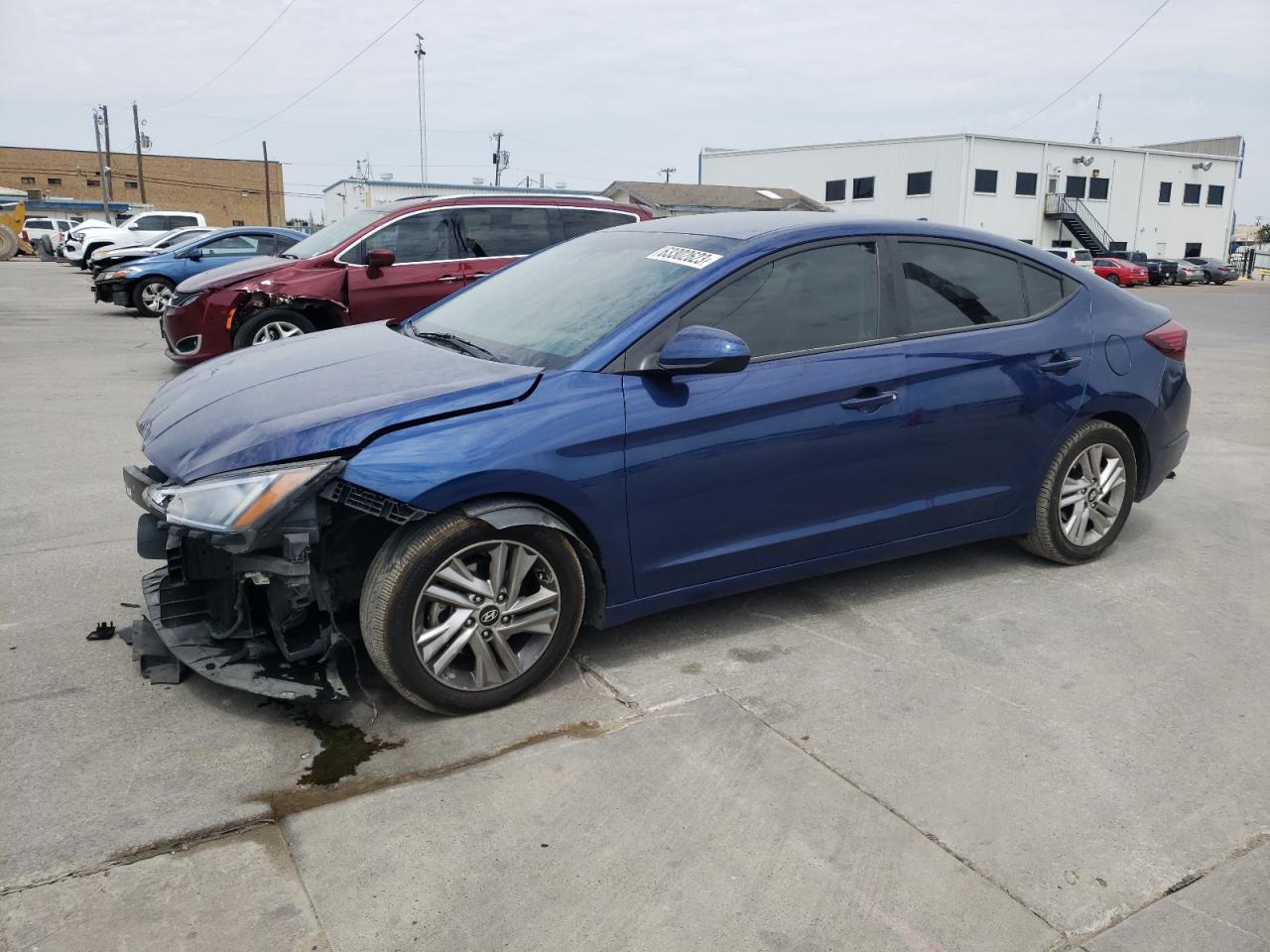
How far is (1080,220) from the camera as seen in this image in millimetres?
54656

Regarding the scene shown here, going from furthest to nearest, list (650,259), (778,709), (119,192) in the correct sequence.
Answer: (119,192) < (650,259) < (778,709)

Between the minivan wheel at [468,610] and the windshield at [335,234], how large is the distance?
7.16 metres

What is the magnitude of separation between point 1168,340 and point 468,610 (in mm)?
3734

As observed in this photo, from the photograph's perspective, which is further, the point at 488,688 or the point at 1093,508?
the point at 1093,508

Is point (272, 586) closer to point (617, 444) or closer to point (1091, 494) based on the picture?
point (617, 444)

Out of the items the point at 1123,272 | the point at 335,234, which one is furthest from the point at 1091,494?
the point at 1123,272

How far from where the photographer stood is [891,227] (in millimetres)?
4301

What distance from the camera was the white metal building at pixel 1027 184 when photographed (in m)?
51.9

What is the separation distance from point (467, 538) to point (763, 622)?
152 centimetres

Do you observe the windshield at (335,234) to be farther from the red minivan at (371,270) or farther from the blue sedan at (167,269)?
the blue sedan at (167,269)

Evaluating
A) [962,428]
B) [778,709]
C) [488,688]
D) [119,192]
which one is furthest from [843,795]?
[119,192]

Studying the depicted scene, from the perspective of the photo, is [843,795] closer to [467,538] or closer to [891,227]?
[467,538]

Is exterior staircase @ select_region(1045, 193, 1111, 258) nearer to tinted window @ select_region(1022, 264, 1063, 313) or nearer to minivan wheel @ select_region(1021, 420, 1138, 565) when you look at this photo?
minivan wheel @ select_region(1021, 420, 1138, 565)

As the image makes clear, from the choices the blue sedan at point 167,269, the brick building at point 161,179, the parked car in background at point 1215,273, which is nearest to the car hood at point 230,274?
the blue sedan at point 167,269
